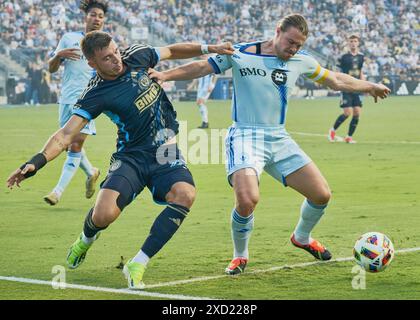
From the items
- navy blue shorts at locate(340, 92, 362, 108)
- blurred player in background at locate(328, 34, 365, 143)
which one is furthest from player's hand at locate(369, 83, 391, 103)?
navy blue shorts at locate(340, 92, 362, 108)

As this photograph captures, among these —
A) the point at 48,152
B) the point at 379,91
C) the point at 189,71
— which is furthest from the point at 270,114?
the point at 48,152

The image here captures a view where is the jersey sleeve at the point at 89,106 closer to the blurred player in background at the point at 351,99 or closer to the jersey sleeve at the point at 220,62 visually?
the jersey sleeve at the point at 220,62

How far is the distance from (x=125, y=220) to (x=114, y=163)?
12.3 ft

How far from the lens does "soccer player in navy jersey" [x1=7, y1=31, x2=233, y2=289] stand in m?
8.45

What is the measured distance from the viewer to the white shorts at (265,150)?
9.16m

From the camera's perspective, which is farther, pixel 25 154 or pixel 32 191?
pixel 25 154

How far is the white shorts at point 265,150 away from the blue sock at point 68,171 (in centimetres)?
491

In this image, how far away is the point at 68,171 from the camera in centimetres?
1388

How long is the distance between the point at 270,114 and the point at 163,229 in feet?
5.67

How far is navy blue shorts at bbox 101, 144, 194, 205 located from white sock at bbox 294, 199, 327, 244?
4.30 ft

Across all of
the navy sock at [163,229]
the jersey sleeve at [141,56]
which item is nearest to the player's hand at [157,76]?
the jersey sleeve at [141,56]

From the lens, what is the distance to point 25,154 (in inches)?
849

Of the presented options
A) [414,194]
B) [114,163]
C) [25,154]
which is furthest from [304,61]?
[25,154]
